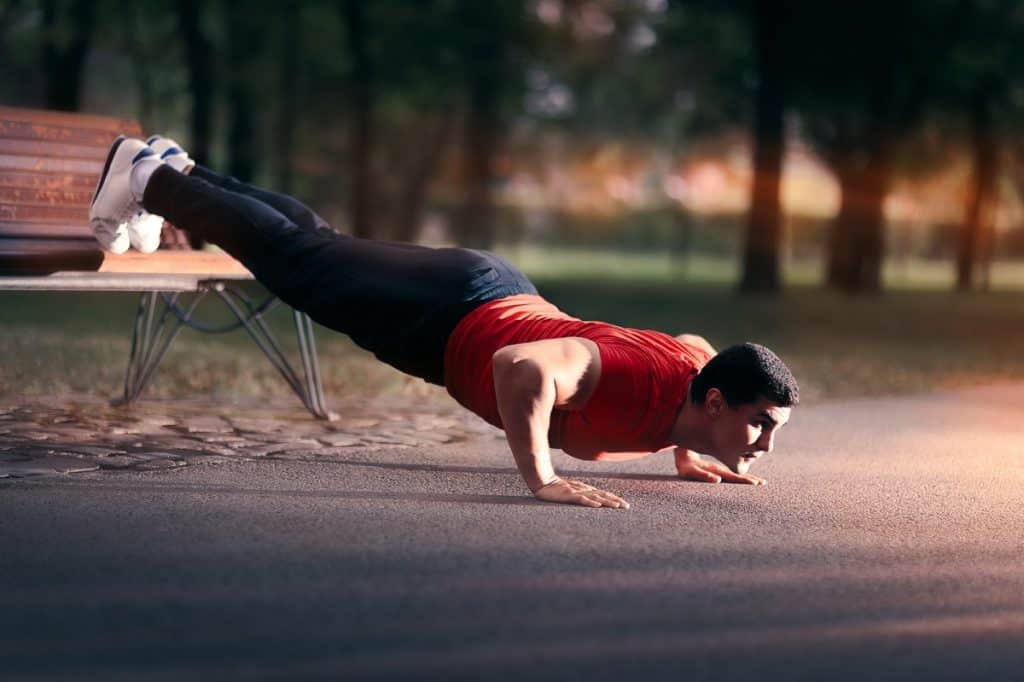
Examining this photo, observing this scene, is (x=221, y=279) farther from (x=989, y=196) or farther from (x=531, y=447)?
(x=989, y=196)

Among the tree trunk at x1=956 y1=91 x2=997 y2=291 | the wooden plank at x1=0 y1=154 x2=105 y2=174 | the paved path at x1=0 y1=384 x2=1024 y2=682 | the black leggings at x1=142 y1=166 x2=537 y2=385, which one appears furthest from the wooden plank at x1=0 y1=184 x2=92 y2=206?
the tree trunk at x1=956 y1=91 x2=997 y2=291

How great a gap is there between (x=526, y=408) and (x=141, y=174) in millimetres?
2261

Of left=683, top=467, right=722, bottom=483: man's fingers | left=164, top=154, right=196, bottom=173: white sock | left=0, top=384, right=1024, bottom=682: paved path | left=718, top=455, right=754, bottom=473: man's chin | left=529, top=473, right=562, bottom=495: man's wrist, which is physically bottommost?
left=0, top=384, right=1024, bottom=682: paved path

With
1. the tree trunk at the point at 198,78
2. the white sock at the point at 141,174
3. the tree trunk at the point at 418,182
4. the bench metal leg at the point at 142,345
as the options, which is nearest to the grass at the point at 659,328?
the bench metal leg at the point at 142,345

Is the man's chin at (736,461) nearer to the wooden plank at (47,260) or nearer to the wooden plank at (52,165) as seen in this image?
the wooden plank at (47,260)

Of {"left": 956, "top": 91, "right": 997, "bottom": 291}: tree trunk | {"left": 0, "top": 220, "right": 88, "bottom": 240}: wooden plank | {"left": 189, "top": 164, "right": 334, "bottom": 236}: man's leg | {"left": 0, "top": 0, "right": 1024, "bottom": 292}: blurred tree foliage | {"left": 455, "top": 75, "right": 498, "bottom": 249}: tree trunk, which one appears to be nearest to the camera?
{"left": 189, "top": 164, "right": 334, "bottom": 236}: man's leg

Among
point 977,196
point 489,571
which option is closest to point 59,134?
point 489,571

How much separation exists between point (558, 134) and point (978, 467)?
45.1 meters

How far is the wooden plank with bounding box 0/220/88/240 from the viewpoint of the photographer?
711 cm

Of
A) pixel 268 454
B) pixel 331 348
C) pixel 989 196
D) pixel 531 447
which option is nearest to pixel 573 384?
pixel 531 447

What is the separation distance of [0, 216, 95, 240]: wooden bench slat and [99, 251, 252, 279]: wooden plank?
625 millimetres

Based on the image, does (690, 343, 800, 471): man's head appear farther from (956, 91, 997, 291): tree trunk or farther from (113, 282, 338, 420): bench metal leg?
(956, 91, 997, 291): tree trunk

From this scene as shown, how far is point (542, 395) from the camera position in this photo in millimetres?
4918

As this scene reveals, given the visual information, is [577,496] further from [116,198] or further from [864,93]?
[864,93]
